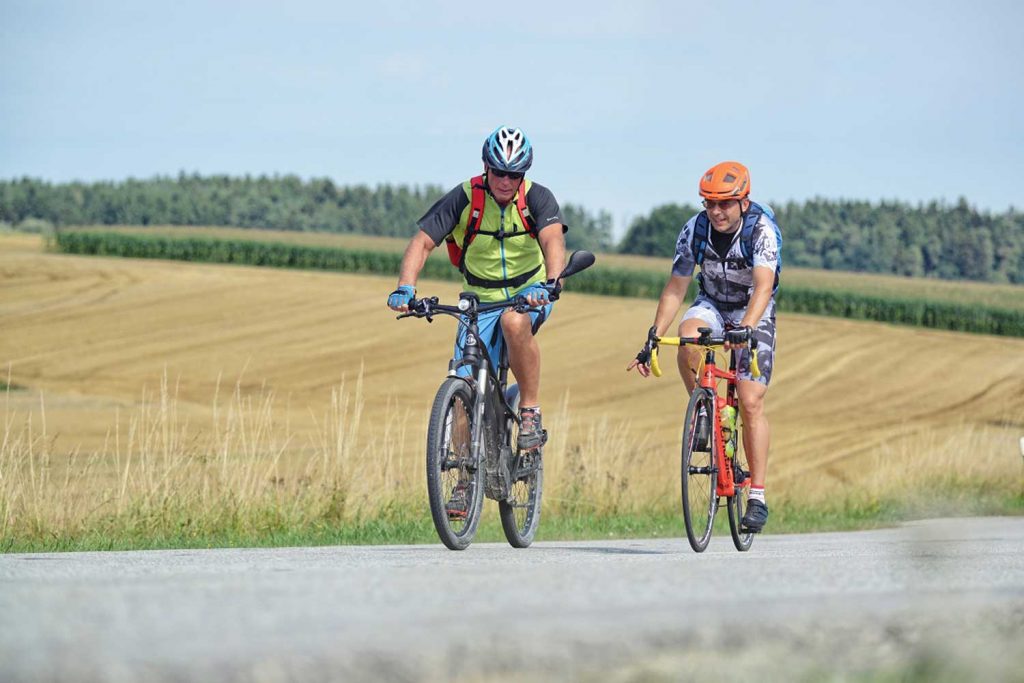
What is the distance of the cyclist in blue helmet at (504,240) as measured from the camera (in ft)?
28.3

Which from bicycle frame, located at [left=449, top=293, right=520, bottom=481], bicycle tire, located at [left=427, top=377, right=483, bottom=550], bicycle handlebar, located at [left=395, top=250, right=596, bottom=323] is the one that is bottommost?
bicycle tire, located at [left=427, top=377, right=483, bottom=550]

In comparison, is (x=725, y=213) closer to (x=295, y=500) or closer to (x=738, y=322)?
(x=738, y=322)

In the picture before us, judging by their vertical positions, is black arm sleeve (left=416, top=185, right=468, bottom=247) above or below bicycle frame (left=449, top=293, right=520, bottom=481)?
above

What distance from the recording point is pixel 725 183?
882 cm

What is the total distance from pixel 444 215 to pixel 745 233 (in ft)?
5.67

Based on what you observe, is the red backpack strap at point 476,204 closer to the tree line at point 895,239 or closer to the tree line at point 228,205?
the tree line at point 895,239

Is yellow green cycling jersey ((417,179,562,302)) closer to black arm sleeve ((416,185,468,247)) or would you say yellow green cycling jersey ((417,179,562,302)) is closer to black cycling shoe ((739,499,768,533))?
black arm sleeve ((416,185,468,247))

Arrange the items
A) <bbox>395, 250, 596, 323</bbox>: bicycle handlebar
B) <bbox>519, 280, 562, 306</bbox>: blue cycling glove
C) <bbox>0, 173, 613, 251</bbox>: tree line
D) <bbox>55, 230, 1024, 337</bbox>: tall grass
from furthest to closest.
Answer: <bbox>0, 173, 613, 251</bbox>: tree line
<bbox>55, 230, 1024, 337</bbox>: tall grass
<bbox>519, 280, 562, 306</bbox>: blue cycling glove
<bbox>395, 250, 596, 323</bbox>: bicycle handlebar

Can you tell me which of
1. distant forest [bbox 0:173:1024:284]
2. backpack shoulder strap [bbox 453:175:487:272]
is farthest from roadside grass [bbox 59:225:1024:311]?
backpack shoulder strap [bbox 453:175:487:272]

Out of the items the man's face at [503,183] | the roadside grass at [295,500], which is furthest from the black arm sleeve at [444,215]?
the roadside grass at [295,500]

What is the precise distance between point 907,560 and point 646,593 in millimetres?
943

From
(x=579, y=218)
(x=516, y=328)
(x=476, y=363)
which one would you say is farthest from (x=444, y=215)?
(x=579, y=218)

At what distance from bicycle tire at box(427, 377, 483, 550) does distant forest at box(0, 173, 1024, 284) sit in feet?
361

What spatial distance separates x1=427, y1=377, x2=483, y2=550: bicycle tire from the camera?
796 centimetres
